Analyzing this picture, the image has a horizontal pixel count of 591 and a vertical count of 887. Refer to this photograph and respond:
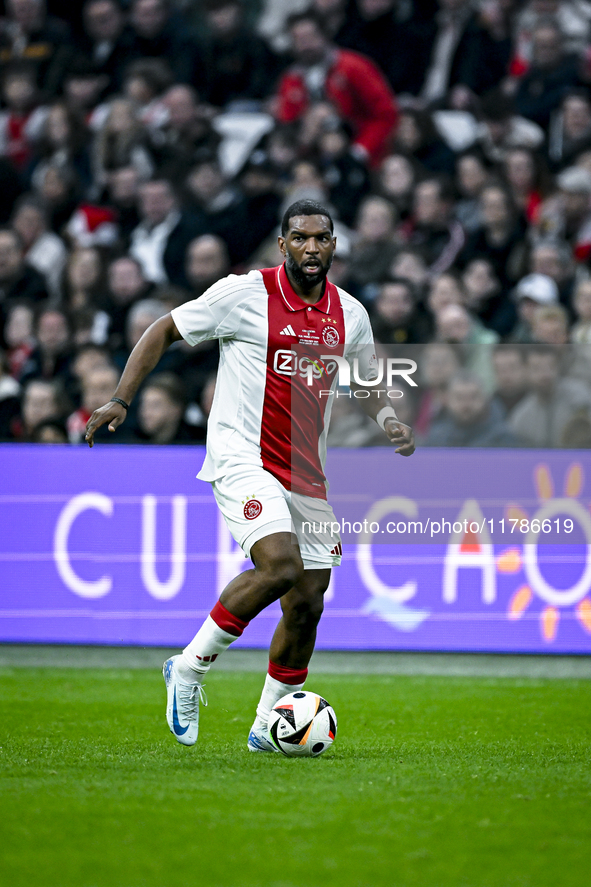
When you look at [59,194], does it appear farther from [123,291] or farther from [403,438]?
[403,438]

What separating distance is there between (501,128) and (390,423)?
21.5 feet

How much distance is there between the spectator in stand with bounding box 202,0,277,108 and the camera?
12.3 metres

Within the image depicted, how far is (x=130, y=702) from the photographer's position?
6574mm

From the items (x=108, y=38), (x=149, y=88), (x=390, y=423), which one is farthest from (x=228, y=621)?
(x=108, y=38)

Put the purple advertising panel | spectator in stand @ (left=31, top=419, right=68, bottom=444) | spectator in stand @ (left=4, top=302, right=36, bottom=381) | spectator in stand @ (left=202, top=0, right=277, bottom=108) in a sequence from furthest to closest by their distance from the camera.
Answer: spectator in stand @ (left=202, top=0, right=277, bottom=108) < spectator in stand @ (left=4, top=302, right=36, bottom=381) < spectator in stand @ (left=31, top=419, right=68, bottom=444) < the purple advertising panel

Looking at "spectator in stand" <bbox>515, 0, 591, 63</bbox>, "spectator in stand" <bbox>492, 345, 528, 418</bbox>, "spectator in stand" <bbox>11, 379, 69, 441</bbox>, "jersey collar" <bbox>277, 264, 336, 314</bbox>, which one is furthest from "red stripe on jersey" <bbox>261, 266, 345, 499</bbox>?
"spectator in stand" <bbox>515, 0, 591, 63</bbox>

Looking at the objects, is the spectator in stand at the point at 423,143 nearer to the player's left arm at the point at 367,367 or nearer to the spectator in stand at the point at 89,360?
the spectator in stand at the point at 89,360

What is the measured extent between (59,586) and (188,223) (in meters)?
4.00

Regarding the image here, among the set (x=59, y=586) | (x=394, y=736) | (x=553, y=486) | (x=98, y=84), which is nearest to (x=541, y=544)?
(x=553, y=486)

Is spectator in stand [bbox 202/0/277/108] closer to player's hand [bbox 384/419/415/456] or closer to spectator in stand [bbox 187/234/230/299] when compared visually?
spectator in stand [bbox 187/234/230/299]

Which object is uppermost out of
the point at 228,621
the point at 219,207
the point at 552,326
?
the point at 219,207

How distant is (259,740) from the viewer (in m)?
5.00

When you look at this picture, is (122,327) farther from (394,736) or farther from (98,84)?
(394,736)

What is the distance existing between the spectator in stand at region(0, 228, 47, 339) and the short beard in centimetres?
674
